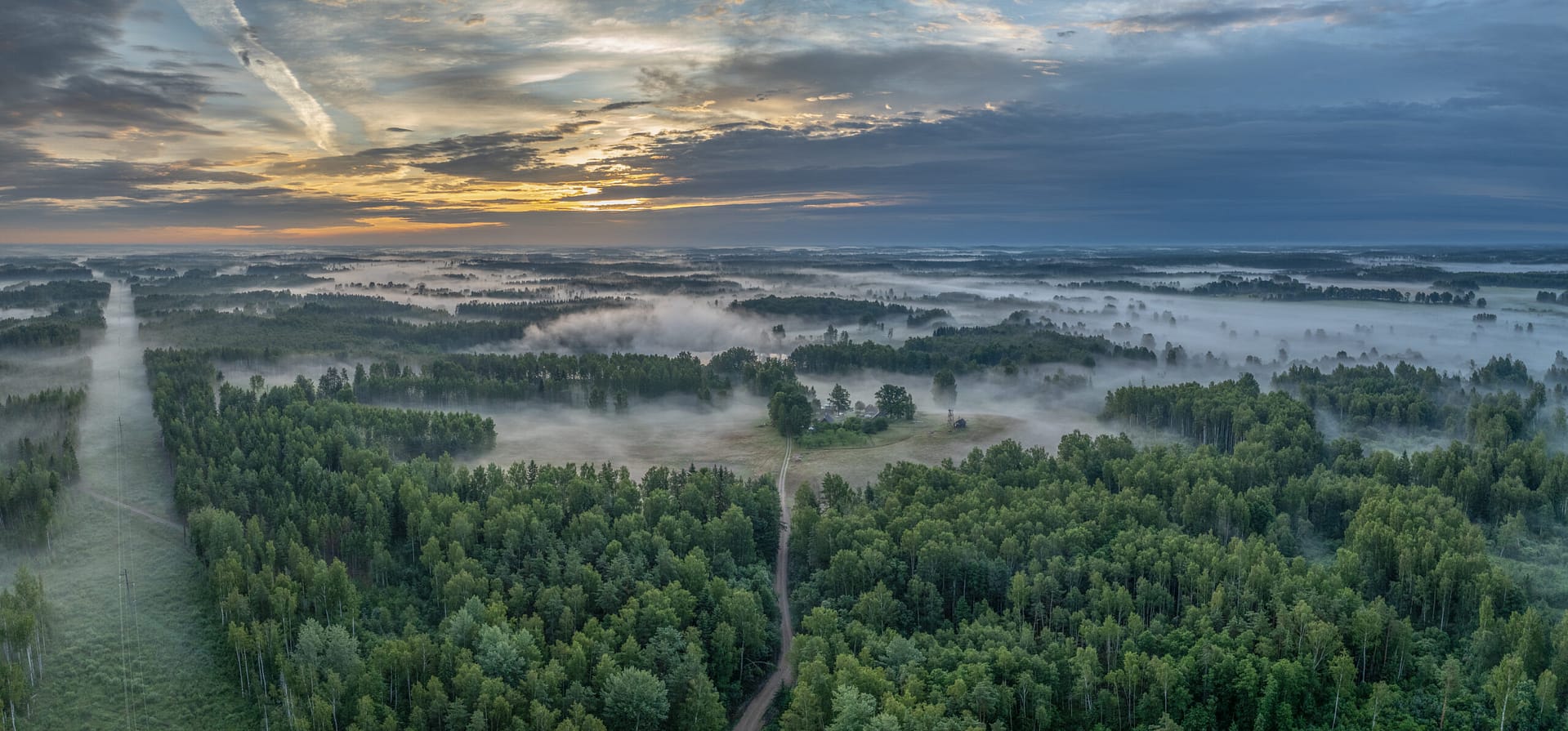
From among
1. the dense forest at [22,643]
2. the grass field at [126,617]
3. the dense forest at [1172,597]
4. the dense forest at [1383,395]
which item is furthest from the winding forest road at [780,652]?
the dense forest at [1383,395]

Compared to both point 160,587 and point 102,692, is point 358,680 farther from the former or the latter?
point 160,587

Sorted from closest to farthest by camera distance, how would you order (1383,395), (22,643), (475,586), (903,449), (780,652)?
(22,643) → (475,586) → (780,652) → (903,449) → (1383,395)

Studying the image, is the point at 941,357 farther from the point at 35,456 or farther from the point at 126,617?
the point at 126,617

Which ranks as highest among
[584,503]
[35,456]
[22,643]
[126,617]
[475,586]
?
[35,456]

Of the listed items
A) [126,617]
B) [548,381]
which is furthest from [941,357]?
[126,617]

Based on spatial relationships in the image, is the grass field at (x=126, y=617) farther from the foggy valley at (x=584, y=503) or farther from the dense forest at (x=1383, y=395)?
the dense forest at (x=1383, y=395)

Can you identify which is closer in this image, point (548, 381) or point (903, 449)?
point (903, 449)

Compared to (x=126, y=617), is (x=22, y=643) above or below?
above

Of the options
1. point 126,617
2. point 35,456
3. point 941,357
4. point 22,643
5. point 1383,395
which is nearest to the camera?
point 22,643
